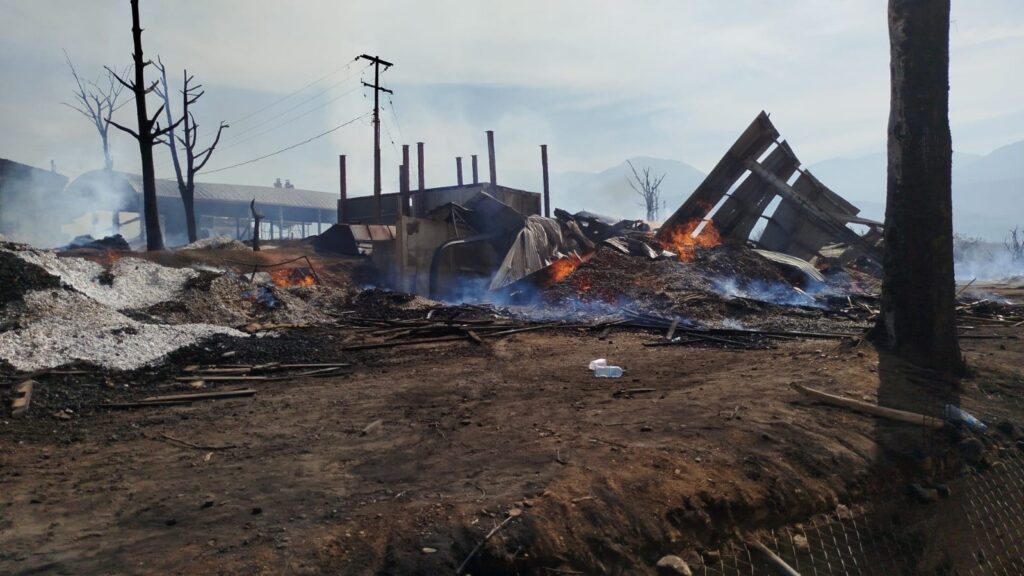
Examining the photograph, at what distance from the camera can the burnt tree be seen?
6070mm

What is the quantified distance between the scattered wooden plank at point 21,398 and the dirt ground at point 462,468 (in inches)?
3.5

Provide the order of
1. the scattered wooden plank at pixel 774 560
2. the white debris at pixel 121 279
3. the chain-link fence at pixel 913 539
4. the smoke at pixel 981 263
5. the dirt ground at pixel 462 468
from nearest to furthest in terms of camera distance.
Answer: the dirt ground at pixel 462 468 → the scattered wooden plank at pixel 774 560 → the chain-link fence at pixel 913 539 → the white debris at pixel 121 279 → the smoke at pixel 981 263

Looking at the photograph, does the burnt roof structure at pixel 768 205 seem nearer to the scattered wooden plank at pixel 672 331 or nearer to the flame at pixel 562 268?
the flame at pixel 562 268

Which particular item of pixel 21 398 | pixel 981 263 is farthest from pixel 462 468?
pixel 981 263

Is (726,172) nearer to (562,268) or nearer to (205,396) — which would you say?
(562,268)

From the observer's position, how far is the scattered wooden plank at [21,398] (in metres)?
5.55

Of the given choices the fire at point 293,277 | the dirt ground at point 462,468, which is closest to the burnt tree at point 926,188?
the dirt ground at point 462,468

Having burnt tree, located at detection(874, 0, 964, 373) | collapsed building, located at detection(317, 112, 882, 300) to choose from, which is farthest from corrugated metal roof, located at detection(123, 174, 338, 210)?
burnt tree, located at detection(874, 0, 964, 373)

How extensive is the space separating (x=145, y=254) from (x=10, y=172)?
20.3 metres

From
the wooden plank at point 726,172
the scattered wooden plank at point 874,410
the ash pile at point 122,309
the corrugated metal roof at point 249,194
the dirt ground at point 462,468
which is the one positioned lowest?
the dirt ground at point 462,468

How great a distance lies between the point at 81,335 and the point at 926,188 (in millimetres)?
10134

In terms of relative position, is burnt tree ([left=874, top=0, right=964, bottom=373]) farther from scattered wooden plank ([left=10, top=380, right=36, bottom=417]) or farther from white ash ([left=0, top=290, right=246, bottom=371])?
white ash ([left=0, top=290, right=246, bottom=371])

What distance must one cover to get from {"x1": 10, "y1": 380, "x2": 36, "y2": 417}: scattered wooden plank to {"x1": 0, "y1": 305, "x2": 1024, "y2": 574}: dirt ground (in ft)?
0.29

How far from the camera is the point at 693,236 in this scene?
16.0 metres
